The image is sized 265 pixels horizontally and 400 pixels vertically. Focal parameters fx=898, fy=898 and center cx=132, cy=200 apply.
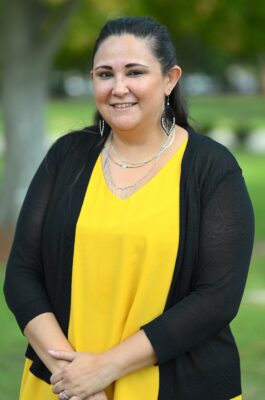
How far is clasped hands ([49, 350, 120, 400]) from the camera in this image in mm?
2717

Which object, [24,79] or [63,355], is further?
[24,79]

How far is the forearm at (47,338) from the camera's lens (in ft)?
9.23

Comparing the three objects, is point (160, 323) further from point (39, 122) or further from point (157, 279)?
point (39, 122)

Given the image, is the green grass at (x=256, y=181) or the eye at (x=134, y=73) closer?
the eye at (x=134, y=73)

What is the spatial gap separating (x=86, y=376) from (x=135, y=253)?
40 centimetres

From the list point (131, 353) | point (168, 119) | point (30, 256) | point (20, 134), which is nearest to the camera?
point (131, 353)

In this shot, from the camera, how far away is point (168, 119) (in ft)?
9.98

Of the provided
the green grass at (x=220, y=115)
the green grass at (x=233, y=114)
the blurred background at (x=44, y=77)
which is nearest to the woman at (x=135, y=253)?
the blurred background at (x=44, y=77)

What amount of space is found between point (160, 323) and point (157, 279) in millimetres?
134

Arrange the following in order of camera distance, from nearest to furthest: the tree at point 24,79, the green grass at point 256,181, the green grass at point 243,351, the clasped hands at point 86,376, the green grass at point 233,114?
the clasped hands at point 86,376, the green grass at point 243,351, the tree at point 24,79, the green grass at point 256,181, the green grass at point 233,114

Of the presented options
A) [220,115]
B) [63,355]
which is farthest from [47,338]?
[220,115]

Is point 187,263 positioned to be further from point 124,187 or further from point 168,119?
point 168,119

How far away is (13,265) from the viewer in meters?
2.97

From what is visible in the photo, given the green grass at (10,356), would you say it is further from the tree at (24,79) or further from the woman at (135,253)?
the tree at (24,79)
